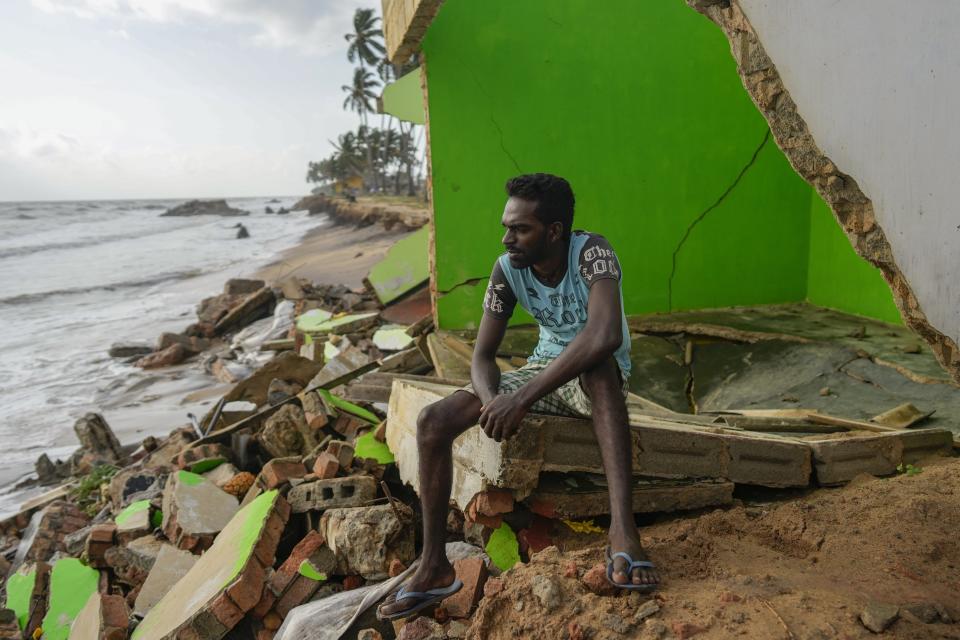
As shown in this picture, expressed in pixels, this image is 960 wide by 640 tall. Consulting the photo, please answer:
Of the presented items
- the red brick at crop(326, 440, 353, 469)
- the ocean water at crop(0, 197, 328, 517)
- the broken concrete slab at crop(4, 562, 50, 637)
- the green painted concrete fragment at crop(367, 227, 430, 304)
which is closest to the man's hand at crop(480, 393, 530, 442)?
the red brick at crop(326, 440, 353, 469)

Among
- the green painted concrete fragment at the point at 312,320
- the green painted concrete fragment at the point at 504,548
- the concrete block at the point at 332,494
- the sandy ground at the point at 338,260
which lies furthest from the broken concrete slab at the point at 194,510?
the sandy ground at the point at 338,260

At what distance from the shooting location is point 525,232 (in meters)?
2.24

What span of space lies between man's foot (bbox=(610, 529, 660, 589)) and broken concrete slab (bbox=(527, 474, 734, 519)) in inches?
19.9

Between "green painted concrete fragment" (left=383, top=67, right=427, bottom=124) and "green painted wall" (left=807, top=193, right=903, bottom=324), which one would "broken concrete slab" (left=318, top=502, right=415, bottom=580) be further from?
"green painted concrete fragment" (left=383, top=67, right=427, bottom=124)

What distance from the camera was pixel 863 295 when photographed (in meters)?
6.04

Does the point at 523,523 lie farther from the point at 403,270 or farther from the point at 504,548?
the point at 403,270

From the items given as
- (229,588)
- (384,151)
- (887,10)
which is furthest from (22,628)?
(384,151)

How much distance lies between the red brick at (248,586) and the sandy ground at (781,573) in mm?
1240

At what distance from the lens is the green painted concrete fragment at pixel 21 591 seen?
352cm

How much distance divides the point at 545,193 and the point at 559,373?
624 mm

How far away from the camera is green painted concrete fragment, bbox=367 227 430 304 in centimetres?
794

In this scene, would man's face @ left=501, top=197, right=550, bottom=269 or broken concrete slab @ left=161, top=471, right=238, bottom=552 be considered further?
broken concrete slab @ left=161, top=471, right=238, bottom=552

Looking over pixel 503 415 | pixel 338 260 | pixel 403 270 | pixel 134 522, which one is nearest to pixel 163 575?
pixel 134 522

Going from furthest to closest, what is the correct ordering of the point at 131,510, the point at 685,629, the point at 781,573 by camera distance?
the point at 131,510, the point at 781,573, the point at 685,629
